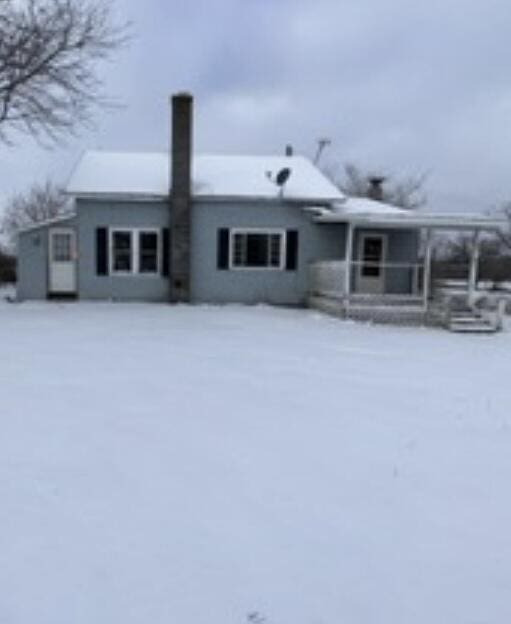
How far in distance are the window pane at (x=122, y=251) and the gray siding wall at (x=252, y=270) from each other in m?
1.85

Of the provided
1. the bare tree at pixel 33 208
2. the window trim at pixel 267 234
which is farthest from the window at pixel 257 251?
the bare tree at pixel 33 208

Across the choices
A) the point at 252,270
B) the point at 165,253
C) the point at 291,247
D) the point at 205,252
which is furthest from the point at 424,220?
the point at 165,253

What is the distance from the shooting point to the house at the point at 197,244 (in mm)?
22484

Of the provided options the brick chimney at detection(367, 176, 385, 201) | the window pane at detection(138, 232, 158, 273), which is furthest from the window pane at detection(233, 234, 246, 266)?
the brick chimney at detection(367, 176, 385, 201)

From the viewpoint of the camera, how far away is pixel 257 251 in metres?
22.9

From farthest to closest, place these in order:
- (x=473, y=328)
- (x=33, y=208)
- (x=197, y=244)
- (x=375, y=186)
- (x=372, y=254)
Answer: (x=33, y=208) → (x=375, y=186) → (x=372, y=254) → (x=197, y=244) → (x=473, y=328)

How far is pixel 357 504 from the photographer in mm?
5488

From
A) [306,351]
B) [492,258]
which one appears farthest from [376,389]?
[492,258]

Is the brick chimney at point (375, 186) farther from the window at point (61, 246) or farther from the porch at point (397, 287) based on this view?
the window at point (61, 246)

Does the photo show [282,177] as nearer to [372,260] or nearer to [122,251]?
[372,260]

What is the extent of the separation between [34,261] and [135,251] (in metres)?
2.93

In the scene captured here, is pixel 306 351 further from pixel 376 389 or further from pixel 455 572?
pixel 455 572

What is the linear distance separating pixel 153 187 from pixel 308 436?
1671 cm

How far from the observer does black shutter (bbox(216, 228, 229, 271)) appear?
74.7 feet
